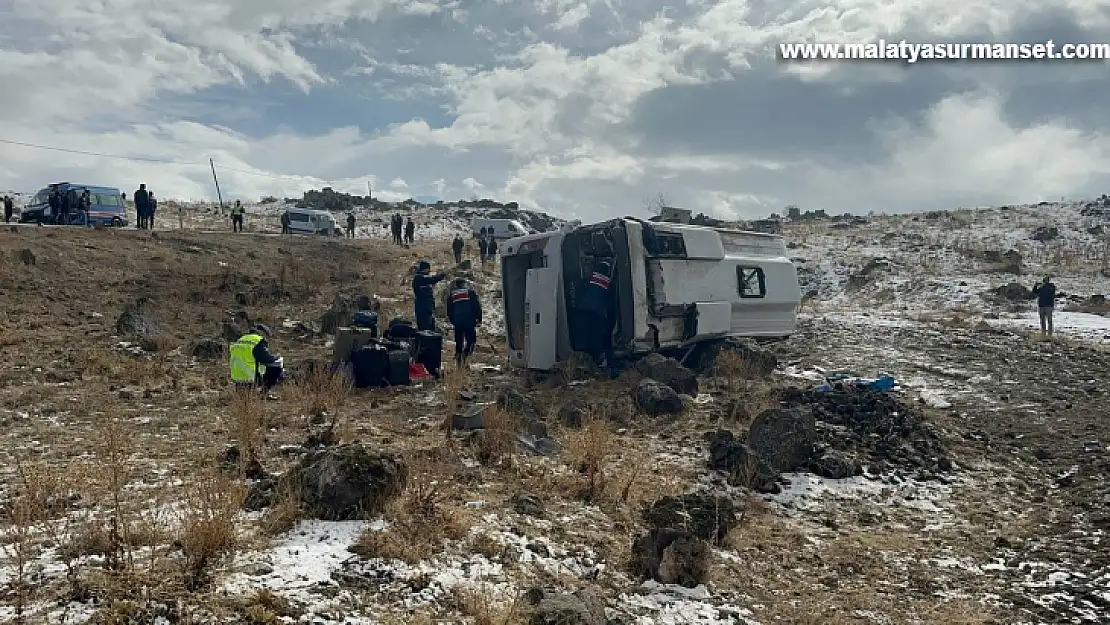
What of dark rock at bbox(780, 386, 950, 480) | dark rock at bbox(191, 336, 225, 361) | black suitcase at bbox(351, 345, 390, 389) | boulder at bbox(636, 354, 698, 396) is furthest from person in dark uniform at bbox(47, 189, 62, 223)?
dark rock at bbox(780, 386, 950, 480)

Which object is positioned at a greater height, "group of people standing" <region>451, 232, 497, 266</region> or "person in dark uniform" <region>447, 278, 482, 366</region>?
"group of people standing" <region>451, 232, 497, 266</region>

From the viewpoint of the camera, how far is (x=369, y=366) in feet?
31.1

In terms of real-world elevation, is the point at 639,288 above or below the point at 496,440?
above

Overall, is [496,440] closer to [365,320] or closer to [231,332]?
[365,320]

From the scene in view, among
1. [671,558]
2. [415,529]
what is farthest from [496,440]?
[671,558]

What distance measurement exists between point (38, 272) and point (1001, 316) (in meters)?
21.8

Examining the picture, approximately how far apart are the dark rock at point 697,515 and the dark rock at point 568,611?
3.81ft

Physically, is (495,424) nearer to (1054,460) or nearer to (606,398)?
(606,398)

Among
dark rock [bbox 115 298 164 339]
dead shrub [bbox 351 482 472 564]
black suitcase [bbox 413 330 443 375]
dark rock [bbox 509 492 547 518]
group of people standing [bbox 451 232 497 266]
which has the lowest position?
dark rock [bbox 509 492 547 518]

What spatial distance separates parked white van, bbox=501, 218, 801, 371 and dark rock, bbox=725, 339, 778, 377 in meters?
0.22

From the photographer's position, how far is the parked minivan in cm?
2422

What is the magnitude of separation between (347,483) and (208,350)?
7.21m

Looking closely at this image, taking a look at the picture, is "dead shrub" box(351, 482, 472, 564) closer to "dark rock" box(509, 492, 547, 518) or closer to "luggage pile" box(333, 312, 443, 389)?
"dark rock" box(509, 492, 547, 518)

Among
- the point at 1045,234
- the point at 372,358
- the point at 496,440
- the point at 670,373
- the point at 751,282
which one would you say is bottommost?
the point at 496,440
